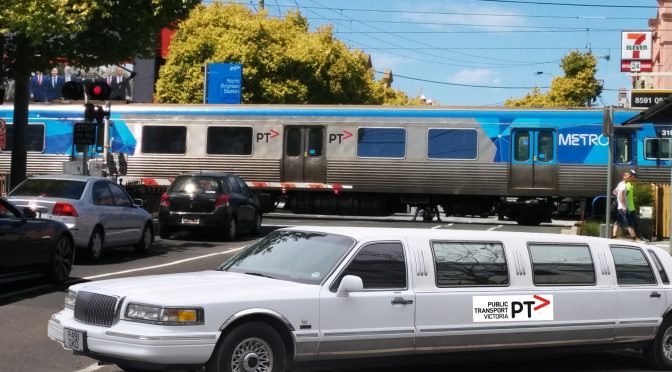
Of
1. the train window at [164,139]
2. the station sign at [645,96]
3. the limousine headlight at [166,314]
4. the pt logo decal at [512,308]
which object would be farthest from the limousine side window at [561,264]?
the station sign at [645,96]

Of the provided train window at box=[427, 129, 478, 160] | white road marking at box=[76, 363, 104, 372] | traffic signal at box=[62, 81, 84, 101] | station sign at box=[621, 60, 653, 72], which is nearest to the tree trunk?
traffic signal at box=[62, 81, 84, 101]

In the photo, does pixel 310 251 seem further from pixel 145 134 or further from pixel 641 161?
pixel 145 134

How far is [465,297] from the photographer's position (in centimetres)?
A: 741

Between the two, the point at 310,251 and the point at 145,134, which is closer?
the point at 310,251

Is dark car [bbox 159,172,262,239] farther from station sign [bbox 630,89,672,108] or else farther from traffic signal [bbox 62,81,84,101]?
station sign [bbox 630,89,672,108]

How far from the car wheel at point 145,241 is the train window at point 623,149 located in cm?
1496

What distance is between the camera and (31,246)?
11906 millimetres

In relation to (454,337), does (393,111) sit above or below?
above

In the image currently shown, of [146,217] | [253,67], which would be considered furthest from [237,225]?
[253,67]

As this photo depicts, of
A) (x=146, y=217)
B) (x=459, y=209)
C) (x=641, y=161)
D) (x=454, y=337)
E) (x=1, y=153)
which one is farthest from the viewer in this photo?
(x=1, y=153)

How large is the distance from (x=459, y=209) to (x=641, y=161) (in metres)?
5.71

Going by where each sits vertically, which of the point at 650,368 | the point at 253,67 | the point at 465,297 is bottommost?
the point at 650,368

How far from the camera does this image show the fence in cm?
2184

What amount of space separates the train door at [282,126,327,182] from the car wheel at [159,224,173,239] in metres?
8.34
